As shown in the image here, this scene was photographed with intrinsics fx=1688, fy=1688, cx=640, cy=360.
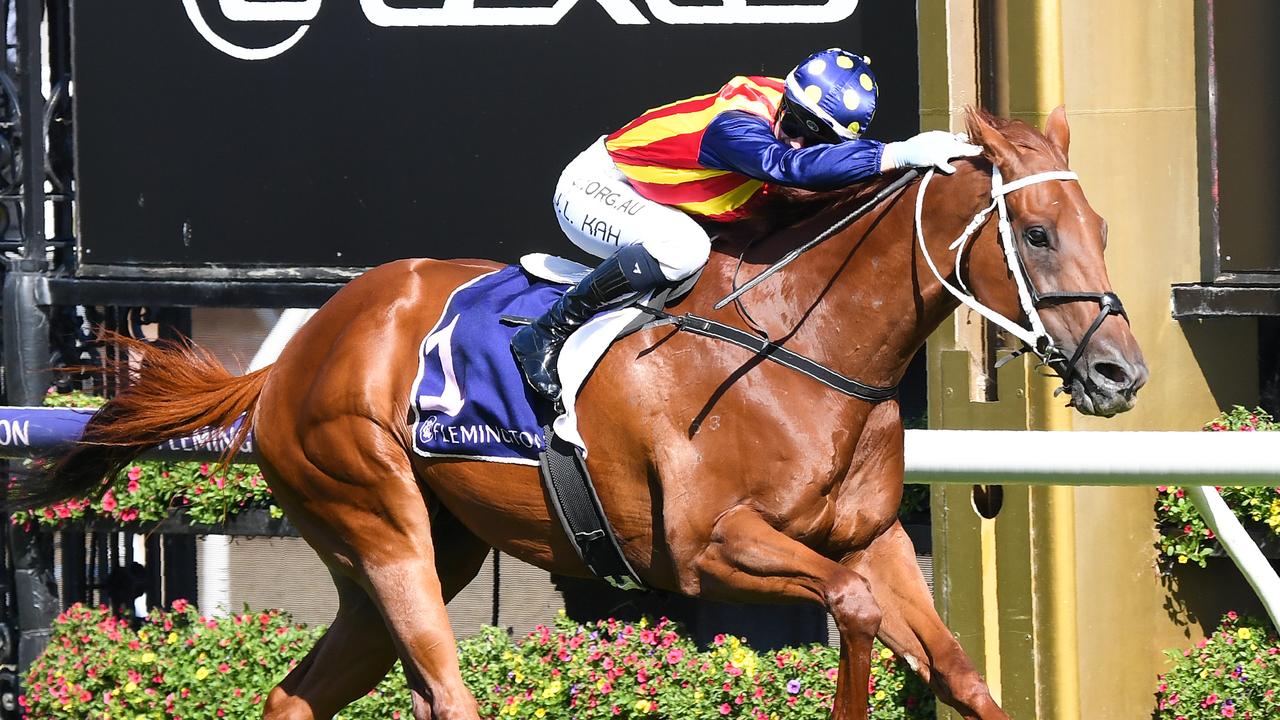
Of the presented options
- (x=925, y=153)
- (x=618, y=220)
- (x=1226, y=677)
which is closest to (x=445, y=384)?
(x=618, y=220)

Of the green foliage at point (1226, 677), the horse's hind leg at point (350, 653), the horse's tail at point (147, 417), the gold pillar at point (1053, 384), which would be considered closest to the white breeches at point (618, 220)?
the horse's hind leg at point (350, 653)

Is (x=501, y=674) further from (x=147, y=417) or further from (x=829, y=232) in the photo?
(x=829, y=232)

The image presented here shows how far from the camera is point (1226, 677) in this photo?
545 cm

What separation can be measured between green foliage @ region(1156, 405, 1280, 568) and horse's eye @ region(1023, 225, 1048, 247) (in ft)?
7.23

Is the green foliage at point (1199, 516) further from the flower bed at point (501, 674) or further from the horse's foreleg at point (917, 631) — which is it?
the horse's foreleg at point (917, 631)

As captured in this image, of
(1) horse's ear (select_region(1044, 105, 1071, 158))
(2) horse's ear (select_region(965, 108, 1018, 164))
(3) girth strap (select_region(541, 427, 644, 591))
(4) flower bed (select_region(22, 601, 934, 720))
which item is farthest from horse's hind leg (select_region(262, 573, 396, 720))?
(1) horse's ear (select_region(1044, 105, 1071, 158))

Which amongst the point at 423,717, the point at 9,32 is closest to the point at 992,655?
the point at 423,717

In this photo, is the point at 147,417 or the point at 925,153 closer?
the point at 925,153

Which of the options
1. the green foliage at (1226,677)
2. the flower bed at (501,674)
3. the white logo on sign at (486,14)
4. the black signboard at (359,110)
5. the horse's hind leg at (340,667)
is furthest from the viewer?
the black signboard at (359,110)

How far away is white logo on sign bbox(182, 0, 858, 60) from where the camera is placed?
243 inches

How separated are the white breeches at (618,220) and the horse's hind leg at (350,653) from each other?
96 cm

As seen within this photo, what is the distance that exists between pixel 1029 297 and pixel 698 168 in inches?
36.6

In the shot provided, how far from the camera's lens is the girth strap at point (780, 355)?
396 centimetres

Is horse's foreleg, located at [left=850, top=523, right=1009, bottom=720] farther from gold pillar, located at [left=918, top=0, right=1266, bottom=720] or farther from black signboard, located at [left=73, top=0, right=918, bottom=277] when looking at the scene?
black signboard, located at [left=73, top=0, right=918, bottom=277]
